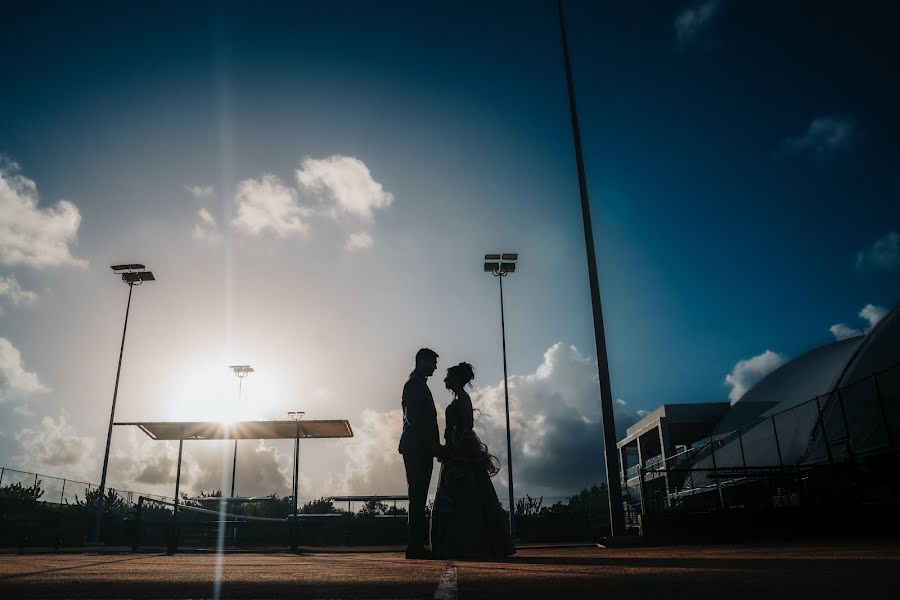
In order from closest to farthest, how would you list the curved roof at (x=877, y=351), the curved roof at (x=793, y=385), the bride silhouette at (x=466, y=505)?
the bride silhouette at (x=466, y=505) < the curved roof at (x=877, y=351) < the curved roof at (x=793, y=385)

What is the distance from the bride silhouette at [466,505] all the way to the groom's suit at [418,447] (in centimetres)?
30

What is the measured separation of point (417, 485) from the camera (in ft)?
21.0

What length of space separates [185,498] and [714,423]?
1220 inches

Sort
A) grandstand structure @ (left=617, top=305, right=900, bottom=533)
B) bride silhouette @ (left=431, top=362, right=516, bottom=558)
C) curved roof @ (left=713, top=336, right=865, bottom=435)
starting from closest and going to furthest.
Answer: bride silhouette @ (left=431, top=362, right=516, bottom=558) → grandstand structure @ (left=617, top=305, right=900, bottom=533) → curved roof @ (left=713, top=336, right=865, bottom=435)

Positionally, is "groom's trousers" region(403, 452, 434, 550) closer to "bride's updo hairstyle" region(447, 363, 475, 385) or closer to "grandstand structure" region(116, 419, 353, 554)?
"bride's updo hairstyle" region(447, 363, 475, 385)

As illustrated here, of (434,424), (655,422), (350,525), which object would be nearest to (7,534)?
(350,525)

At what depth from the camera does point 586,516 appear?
2764cm

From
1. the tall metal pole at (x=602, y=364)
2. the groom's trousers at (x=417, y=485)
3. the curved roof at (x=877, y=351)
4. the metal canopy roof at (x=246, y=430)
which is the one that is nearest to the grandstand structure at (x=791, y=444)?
the curved roof at (x=877, y=351)

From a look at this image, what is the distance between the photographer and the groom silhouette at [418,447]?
636 cm

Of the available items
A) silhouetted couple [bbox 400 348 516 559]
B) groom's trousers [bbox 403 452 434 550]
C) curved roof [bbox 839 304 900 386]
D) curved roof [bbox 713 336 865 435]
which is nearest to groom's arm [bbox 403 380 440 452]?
silhouetted couple [bbox 400 348 516 559]

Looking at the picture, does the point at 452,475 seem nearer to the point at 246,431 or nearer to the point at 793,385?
the point at 246,431

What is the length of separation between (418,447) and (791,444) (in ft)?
68.5

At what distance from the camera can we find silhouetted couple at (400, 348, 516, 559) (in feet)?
18.6

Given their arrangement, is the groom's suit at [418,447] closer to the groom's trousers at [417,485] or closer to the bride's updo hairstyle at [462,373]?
the groom's trousers at [417,485]
